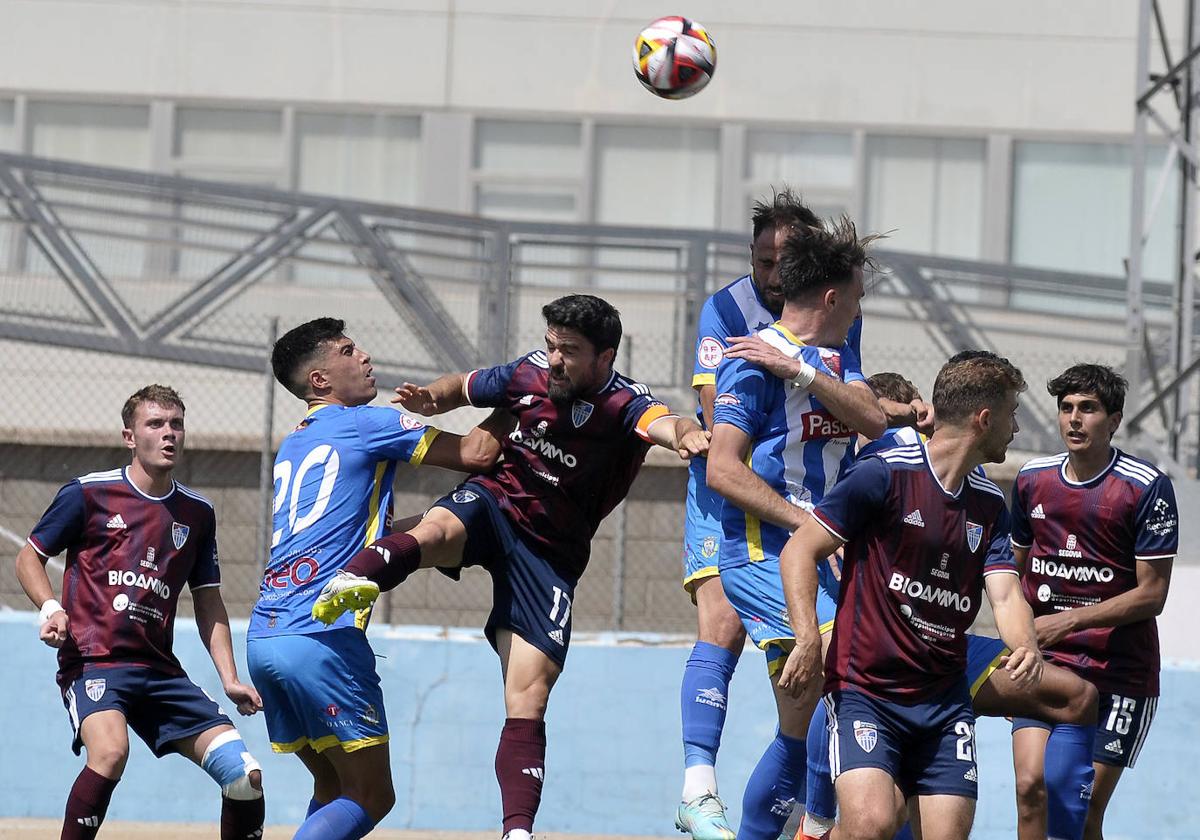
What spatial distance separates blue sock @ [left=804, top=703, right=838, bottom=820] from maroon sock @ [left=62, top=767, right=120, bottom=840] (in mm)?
2886

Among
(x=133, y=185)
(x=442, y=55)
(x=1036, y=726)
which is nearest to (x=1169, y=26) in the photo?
(x=442, y=55)

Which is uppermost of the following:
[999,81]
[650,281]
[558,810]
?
[999,81]

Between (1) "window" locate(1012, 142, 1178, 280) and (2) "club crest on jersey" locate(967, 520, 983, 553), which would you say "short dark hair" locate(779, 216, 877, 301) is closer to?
(2) "club crest on jersey" locate(967, 520, 983, 553)

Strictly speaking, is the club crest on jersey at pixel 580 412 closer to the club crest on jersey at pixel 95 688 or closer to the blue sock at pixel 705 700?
the blue sock at pixel 705 700

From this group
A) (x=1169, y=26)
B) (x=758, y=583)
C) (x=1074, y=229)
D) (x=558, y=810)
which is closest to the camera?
(x=758, y=583)

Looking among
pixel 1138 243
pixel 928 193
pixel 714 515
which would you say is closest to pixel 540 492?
pixel 714 515

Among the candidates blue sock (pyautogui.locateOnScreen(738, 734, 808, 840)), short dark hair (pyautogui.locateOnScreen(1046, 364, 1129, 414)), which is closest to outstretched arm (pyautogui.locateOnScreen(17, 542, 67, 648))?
blue sock (pyautogui.locateOnScreen(738, 734, 808, 840))

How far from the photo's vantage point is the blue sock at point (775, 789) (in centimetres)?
616

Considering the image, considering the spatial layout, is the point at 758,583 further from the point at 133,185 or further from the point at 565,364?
the point at 133,185

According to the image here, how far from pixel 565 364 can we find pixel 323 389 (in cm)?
106

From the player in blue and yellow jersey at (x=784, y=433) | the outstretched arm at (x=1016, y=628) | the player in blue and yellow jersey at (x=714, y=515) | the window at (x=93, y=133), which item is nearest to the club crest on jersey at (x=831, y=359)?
the player in blue and yellow jersey at (x=784, y=433)

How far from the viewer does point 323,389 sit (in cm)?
662

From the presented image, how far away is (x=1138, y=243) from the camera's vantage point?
1131 centimetres

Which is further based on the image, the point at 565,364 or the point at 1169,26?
the point at 1169,26
